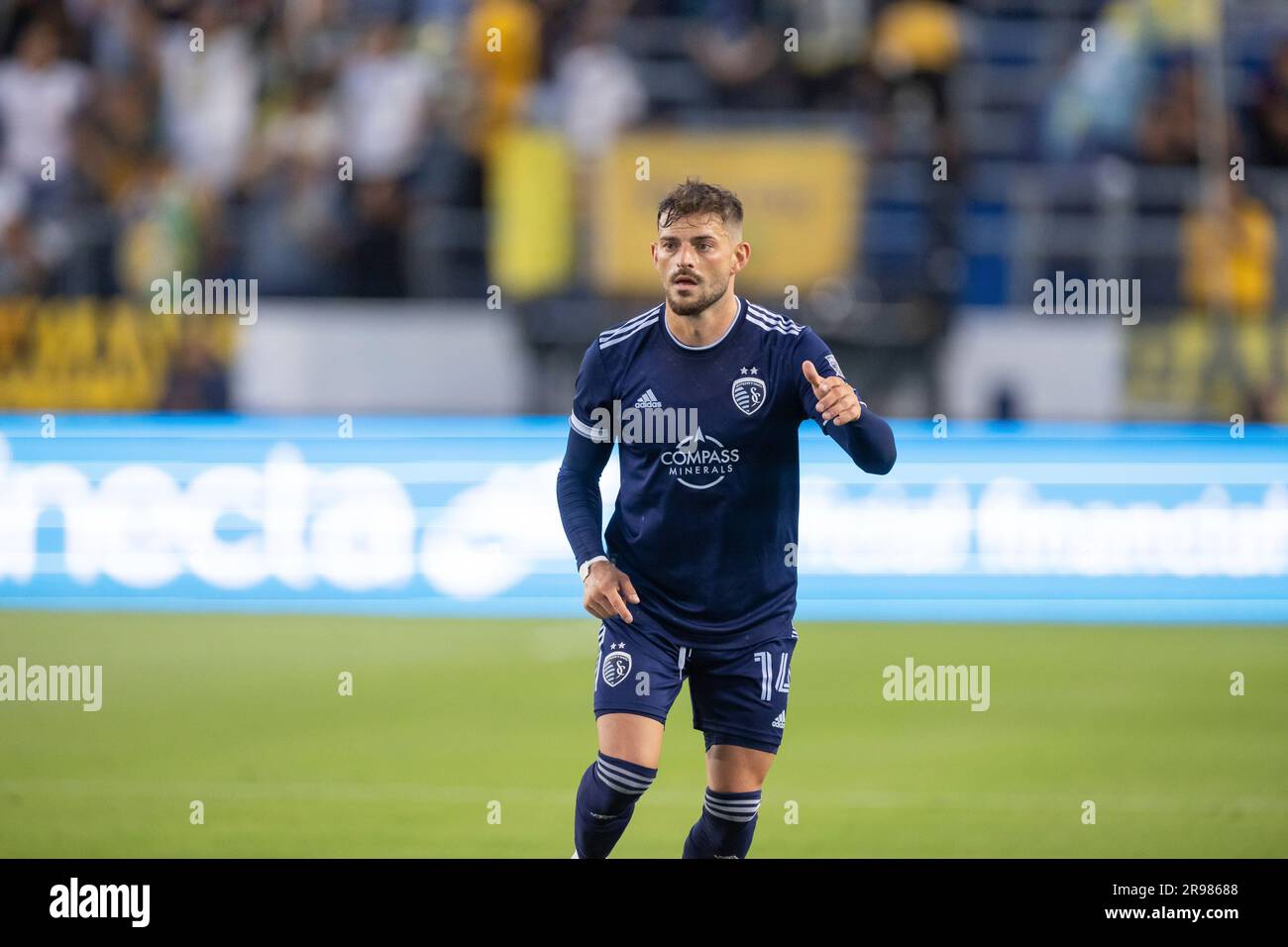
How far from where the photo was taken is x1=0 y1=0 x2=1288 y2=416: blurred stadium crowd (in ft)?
50.8

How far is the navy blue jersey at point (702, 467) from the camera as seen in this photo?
6090 millimetres

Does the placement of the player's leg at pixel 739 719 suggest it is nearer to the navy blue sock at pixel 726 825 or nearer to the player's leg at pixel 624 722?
the navy blue sock at pixel 726 825

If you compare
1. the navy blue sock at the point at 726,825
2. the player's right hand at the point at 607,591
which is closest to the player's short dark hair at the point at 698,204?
the player's right hand at the point at 607,591

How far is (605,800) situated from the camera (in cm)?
606

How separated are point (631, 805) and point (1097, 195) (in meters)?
10.7

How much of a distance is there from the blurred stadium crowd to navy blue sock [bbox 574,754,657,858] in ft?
29.2

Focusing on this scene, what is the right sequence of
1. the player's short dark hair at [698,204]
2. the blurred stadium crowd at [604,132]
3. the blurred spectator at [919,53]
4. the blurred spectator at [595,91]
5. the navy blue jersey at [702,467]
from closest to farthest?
the player's short dark hair at [698,204] → the navy blue jersey at [702,467] → the blurred stadium crowd at [604,132] → the blurred spectator at [919,53] → the blurred spectator at [595,91]

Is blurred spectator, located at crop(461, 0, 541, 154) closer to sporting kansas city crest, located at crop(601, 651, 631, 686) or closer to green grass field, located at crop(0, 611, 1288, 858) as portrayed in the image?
green grass field, located at crop(0, 611, 1288, 858)

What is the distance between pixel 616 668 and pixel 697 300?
47.7 inches

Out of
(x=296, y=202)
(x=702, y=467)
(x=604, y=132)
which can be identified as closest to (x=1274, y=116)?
(x=604, y=132)

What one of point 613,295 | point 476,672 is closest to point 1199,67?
point 613,295

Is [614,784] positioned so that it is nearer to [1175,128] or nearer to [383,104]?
[383,104]

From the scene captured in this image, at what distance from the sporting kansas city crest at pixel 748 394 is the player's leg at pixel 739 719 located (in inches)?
30.5

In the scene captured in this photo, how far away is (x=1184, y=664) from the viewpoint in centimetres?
1108
